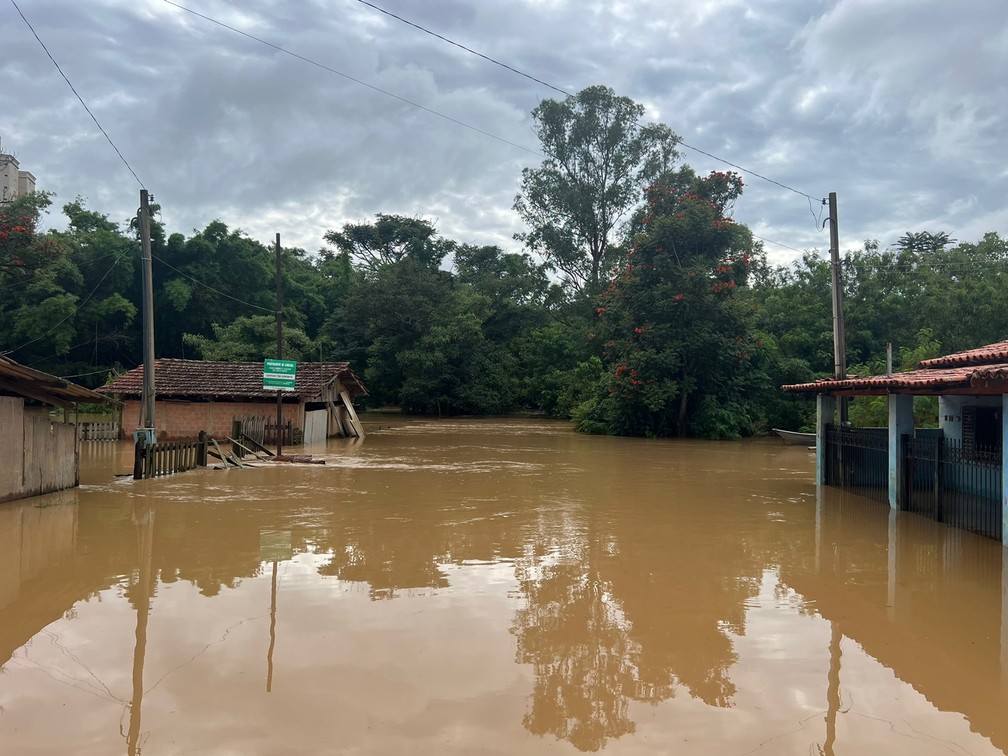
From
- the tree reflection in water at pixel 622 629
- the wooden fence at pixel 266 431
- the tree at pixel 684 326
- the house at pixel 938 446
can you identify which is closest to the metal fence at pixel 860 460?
the house at pixel 938 446

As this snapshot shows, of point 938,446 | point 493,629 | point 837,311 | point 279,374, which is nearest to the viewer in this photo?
point 493,629

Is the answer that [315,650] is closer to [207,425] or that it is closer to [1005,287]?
[207,425]

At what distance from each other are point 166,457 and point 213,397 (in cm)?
910

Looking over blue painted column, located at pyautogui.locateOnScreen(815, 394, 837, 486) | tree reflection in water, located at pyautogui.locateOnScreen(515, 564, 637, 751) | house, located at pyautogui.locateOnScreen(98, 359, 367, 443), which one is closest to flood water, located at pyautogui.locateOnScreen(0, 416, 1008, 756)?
tree reflection in water, located at pyautogui.locateOnScreen(515, 564, 637, 751)

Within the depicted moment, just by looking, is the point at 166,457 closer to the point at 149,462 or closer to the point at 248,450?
the point at 149,462

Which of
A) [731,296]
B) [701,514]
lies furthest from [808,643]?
[731,296]

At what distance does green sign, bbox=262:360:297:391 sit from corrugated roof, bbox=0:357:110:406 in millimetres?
5160

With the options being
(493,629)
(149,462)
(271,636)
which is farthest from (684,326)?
(271,636)

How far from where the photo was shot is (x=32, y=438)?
43.2ft

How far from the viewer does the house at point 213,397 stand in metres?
25.4

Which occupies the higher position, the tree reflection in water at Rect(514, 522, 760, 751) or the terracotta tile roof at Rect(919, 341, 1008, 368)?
the terracotta tile roof at Rect(919, 341, 1008, 368)

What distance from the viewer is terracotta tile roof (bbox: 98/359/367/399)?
25.4 m

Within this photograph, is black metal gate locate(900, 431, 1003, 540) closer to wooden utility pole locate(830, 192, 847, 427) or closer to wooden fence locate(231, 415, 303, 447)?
wooden utility pole locate(830, 192, 847, 427)

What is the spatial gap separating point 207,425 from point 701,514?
19447mm
